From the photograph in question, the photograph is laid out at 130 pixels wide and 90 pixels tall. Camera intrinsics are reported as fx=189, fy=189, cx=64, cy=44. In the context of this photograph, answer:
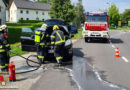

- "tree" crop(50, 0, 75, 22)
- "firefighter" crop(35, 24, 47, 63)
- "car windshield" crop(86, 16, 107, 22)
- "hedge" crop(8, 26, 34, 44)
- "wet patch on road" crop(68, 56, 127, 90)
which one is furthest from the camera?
"tree" crop(50, 0, 75, 22)

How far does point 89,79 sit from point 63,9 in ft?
152

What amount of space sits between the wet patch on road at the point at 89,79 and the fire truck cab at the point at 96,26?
32.1 ft

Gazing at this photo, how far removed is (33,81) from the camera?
614 cm

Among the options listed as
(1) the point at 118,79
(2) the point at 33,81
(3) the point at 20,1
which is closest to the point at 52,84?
(2) the point at 33,81

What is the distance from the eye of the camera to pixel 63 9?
168 feet

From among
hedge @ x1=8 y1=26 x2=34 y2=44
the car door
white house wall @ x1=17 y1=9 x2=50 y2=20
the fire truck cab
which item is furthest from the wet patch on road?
white house wall @ x1=17 y1=9 x2=50 y2=20

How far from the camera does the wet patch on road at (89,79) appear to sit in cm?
545

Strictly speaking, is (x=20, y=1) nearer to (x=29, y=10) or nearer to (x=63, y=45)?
(x=29, y=10)

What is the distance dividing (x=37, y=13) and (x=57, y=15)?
24.8 meters

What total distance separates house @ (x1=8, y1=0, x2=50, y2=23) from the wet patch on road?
62.8m

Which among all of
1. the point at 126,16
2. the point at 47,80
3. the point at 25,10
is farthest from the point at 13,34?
the point at 126,16

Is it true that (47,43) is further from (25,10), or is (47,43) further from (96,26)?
(25,10)

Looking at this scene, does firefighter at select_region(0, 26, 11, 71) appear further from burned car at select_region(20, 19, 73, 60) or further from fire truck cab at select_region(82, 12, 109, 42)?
fire truck cab at select_region(82, 12, 109, 42)

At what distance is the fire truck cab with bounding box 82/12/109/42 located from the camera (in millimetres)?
17484
